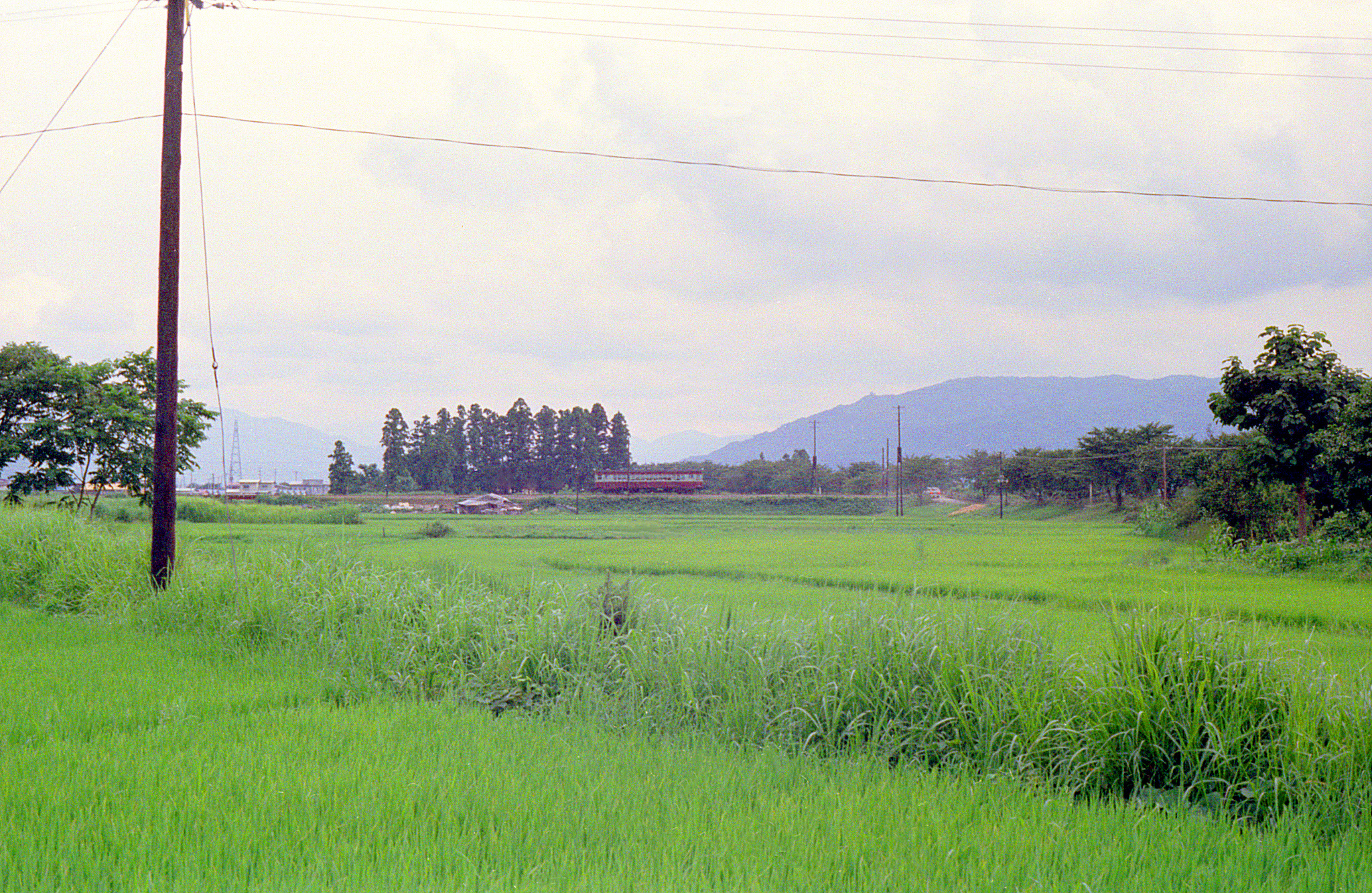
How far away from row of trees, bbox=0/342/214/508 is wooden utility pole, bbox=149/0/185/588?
10699 mm

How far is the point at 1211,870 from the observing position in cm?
313

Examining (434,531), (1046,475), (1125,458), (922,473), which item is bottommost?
(434,531)

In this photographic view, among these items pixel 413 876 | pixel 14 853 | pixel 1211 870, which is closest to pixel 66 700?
pixel 14 853

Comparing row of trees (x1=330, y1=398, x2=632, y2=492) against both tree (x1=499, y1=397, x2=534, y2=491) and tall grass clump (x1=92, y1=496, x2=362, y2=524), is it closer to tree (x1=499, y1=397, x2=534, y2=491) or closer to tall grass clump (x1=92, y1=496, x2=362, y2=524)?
tree (x1=499, y1=397, x2=534, y2=491)

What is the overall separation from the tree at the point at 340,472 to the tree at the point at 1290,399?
5124 centimetres

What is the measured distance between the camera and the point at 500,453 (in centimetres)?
7025

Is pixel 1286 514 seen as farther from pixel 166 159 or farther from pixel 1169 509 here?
pixel 166 159

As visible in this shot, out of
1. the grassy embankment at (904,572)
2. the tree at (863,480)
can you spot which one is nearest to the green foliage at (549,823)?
the grassy embankment at (904,572)

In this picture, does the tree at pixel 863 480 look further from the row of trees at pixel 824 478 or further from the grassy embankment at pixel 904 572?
the grassy embankment at pixel 904 572

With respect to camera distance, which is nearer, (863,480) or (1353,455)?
(1353,455)

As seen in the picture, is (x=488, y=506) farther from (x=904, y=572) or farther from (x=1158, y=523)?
(x=904, y=572)

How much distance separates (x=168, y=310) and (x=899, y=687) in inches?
397

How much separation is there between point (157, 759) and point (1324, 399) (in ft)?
70.1

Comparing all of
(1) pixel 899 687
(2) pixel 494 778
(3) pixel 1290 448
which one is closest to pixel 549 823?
(2) pixel 494 778
